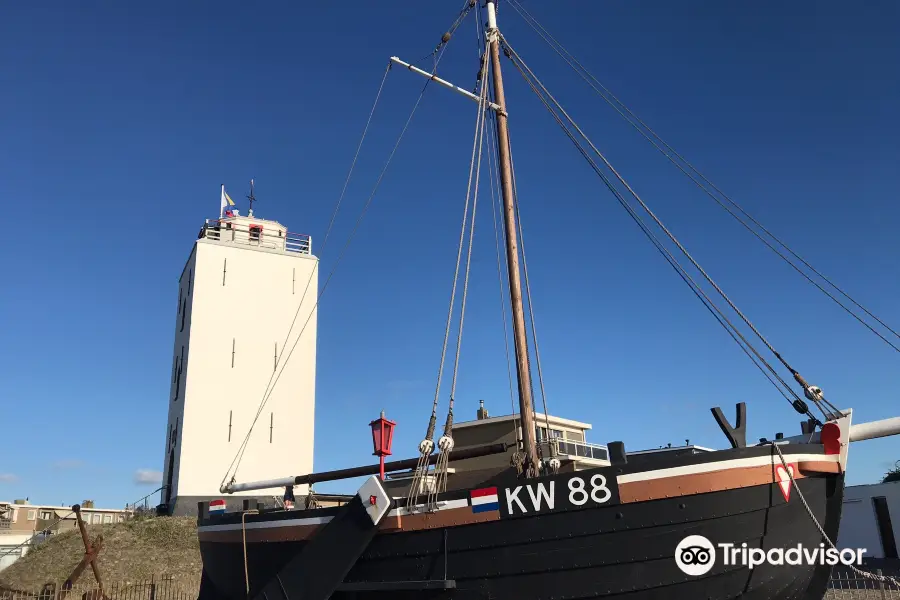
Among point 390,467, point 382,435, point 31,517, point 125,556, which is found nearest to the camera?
point 382,435

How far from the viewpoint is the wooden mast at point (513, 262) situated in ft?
32.5

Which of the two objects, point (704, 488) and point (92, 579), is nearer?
point (704, 488)

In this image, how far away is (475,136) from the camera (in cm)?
1322

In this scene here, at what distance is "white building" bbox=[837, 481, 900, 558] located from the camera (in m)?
22.5

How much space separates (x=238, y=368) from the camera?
2833cm

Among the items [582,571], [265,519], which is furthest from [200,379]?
[582,571]

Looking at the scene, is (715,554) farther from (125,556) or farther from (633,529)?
(125,556)

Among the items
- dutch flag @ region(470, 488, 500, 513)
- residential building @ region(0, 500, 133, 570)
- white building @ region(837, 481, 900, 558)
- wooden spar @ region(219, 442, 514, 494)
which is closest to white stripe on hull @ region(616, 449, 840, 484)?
dutch flag @ region(470, 488, 500, 513)

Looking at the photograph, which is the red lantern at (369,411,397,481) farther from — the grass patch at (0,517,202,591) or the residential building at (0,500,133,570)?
the residential building at (0,500,133,570)

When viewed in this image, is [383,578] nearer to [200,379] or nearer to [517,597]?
[517,597]

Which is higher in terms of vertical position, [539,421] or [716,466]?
[539,421]

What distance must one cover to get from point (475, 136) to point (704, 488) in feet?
26.8

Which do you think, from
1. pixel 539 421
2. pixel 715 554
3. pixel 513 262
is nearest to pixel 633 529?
pixel 715 554

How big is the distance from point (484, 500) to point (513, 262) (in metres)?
4.40
